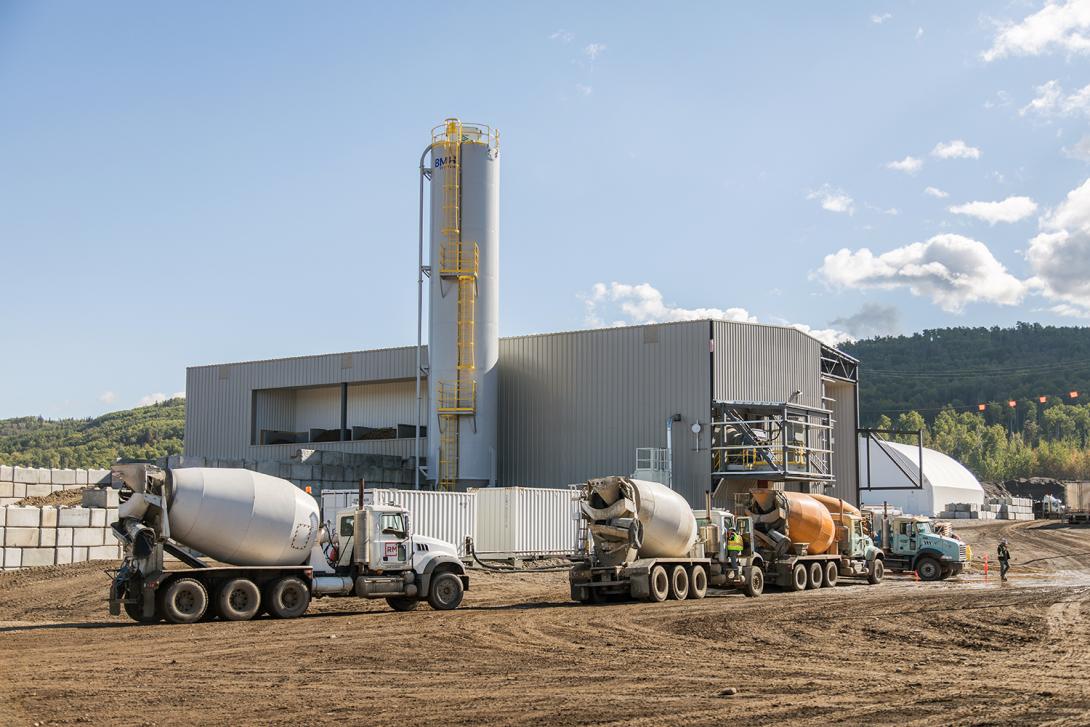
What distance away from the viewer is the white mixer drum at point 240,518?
2309 centimetres

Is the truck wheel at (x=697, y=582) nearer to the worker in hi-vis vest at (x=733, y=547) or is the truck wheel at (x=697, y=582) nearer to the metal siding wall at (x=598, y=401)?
the worker in hi-vis vest at (x=733, y=547)

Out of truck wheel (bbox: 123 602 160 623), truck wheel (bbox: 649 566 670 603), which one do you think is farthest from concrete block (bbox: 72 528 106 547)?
truck wheel (bbox: 649 566 670 603)

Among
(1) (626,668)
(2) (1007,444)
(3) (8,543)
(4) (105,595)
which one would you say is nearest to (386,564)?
(4) (105,595)

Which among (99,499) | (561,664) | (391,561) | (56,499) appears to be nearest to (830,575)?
(391,561)

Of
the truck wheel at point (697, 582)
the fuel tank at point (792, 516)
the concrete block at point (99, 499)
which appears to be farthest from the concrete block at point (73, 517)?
the fuel tank at point (792, 516)

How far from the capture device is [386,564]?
25.5 metres

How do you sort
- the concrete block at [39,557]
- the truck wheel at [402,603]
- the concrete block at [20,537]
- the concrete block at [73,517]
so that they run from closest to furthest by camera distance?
the truck wheel at [402,603], the concrete block at [20,537], the concrete block at [39,557], the concrete block at [73,517]

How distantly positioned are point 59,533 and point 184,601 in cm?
1147

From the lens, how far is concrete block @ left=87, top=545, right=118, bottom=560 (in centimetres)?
3294

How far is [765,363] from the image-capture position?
49844 millimetres

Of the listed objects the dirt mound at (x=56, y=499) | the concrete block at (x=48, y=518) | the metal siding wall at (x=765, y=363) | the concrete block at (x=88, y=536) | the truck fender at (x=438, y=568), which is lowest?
the truck fender at (x=438, y=568)

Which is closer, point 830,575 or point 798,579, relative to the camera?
point 798,579

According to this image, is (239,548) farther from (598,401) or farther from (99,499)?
(598,401)

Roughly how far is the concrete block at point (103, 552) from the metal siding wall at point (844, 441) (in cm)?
3535
